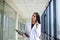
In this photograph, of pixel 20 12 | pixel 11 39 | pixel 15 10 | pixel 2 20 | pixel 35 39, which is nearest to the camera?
pixel 35 39

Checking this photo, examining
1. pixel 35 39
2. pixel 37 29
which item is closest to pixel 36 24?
pixel 37 29

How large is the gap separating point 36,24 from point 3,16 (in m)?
2.42

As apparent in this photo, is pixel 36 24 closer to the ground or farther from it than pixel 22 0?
closer to the ground

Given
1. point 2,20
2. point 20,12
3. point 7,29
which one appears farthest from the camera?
point 20,12

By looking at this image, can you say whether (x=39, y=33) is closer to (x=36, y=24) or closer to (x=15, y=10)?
(x=36, y=24)

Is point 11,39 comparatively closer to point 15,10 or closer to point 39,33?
point 15,10

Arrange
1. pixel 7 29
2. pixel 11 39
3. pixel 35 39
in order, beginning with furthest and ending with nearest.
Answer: pixel 11 39
pixel 7 29
pixel 35 39

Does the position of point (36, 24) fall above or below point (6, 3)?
below

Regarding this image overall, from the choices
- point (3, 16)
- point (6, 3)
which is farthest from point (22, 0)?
point (3, 16)

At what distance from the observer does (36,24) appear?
4.20 m

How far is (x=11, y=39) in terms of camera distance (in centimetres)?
704

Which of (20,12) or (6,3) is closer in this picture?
(6,3)

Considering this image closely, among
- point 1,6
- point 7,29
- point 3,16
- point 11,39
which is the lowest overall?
point 11,39

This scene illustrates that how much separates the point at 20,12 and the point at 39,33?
5170mm
